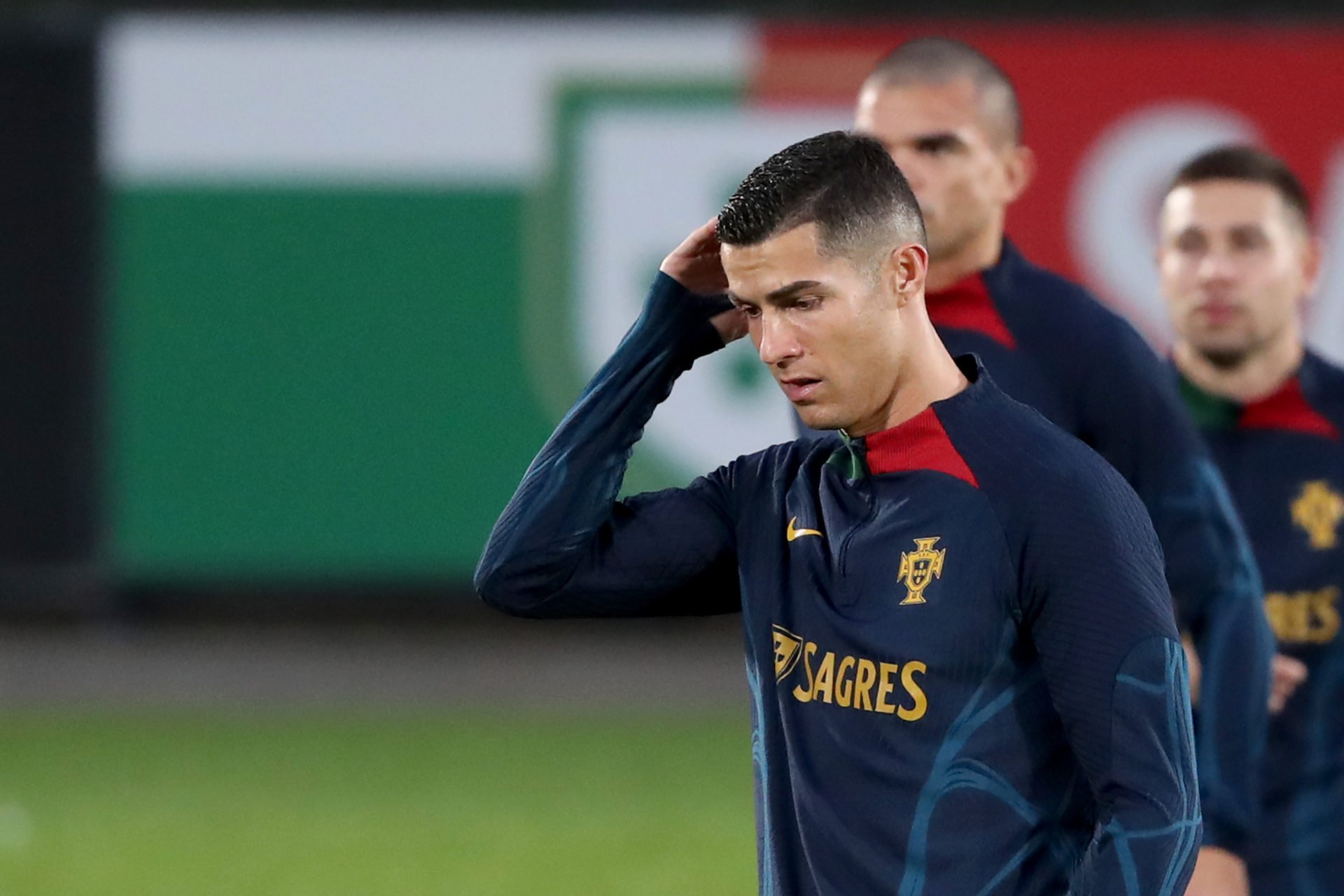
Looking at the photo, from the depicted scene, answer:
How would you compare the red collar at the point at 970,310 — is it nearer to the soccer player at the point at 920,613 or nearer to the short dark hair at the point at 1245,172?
the soccer player at the point at 920,613

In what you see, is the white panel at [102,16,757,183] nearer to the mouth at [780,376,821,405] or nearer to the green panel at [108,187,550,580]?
the green panel at [108,187,550,580]

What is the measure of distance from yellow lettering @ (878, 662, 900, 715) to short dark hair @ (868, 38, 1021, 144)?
1545mm

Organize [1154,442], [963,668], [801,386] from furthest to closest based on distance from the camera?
[1154,442]
[801,386]
[963,668]

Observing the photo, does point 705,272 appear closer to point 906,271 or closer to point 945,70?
point 906,271

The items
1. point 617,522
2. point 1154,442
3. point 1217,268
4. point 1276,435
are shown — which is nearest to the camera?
point 617,522

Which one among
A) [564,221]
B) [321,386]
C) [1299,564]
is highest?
[564,221]

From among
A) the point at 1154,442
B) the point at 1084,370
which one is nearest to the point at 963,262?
the point at 1084,370

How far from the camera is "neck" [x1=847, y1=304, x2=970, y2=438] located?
278 centimetres

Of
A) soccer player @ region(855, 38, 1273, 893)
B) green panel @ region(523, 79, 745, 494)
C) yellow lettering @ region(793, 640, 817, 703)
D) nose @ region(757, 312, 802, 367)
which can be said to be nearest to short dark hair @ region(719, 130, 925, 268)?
nose @ region(757, 312, 802, 367)

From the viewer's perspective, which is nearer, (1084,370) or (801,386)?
(801,386)

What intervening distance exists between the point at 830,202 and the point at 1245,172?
2.18 meters

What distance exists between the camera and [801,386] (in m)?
2.73

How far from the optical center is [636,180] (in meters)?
11.1

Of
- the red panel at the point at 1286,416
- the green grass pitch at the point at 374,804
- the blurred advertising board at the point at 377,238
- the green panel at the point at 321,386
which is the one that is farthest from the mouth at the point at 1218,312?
the green panel at the point at 321,386
